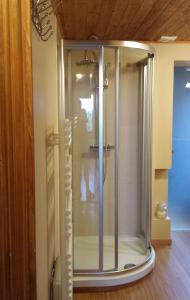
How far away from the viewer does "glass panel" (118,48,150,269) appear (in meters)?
3.28

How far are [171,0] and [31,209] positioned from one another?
1.95 meters

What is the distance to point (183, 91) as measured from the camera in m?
3.87

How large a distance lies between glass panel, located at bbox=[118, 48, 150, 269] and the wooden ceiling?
33 centimetres

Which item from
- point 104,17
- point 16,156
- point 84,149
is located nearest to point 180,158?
point 84,149

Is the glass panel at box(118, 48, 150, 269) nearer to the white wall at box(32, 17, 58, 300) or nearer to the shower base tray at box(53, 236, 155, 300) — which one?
the shower base tray at box(53, 236, 155, 300)

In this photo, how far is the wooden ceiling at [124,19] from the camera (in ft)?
7.57

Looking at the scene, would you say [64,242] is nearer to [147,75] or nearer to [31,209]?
[31,209]

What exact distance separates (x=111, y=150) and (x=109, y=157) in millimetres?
83

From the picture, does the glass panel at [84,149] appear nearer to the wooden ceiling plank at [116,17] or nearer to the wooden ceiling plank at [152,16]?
the wooden ceiling plank at [116,17]

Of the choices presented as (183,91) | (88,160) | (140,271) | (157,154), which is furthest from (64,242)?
(183,91)

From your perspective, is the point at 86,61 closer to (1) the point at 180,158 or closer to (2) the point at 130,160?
(2) the point at 130,160

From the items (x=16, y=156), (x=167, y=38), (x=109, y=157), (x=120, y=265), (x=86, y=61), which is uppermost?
(x=167, y=38)

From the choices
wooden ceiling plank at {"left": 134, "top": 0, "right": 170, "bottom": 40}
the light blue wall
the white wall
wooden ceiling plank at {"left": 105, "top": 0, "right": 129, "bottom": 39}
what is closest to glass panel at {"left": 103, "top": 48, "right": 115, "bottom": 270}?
wooden ceiling plank at {"left": 105, "top": 0, "right": 129, "bottom": 39}

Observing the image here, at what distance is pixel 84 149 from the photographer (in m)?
3.21
